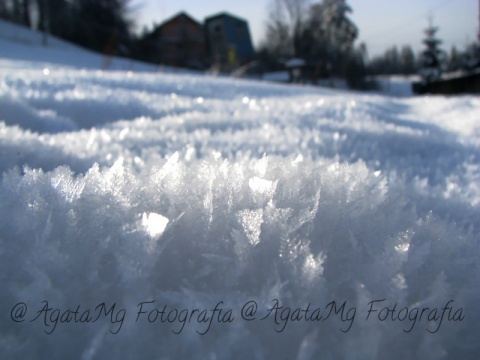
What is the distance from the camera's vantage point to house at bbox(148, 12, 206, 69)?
20.3 meters

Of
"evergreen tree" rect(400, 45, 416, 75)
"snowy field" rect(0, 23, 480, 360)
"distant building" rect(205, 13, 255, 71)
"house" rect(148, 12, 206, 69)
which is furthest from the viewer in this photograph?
"evergreen tree" rect(400, 45, 416, 75)

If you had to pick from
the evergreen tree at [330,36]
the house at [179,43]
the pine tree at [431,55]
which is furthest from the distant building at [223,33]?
the pine tree at [431,55]

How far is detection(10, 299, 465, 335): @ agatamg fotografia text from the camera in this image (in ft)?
1.11

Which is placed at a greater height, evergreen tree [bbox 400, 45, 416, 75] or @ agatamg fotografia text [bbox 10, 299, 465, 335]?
evergreen tree [bbox 400, 45, 416, 75]

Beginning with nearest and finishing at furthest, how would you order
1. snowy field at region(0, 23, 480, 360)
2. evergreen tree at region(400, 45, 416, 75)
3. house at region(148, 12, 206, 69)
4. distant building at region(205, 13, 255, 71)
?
snowy field at region(0, 23, 480, 360) → house at region(148, 12, 206, 69) → distant building at region(205, 13, 255, 71) → evergreen tree at region(400, 45, 416, 75)

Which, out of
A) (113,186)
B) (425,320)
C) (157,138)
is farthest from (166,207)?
(157,138)

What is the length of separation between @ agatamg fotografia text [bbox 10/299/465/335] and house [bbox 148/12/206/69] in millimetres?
21124

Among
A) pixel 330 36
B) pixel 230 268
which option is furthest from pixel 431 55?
pixel 230 268

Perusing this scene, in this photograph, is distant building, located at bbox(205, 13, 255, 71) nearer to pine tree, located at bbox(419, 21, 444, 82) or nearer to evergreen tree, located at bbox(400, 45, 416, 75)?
pine tree, located at bbox(419, 21, 444, 82)

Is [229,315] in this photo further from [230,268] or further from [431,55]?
[431,55]

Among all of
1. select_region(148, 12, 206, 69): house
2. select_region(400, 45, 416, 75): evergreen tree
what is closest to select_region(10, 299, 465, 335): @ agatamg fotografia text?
select_region(148, 12, 206, 69): house

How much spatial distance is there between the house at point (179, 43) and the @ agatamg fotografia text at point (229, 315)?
2112cm

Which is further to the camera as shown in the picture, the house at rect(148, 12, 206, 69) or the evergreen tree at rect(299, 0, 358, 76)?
the evergreen tree at rect(299, 0, 358, 76)

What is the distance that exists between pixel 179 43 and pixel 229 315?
22408mm
